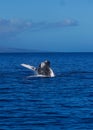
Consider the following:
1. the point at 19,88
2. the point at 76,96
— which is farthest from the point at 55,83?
the point at 76,96

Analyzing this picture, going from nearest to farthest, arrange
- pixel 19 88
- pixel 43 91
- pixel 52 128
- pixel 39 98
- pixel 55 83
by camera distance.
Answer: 1. pixel 52 128
2. pixel 39 98
3. pixel 43 91
4. pixel 19 88
5. pixel 55 83

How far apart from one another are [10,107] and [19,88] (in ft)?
45.2

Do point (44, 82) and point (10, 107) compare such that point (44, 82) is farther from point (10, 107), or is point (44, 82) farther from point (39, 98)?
point (10, 107)

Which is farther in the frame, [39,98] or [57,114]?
[39,98]

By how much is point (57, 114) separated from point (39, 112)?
141 cm

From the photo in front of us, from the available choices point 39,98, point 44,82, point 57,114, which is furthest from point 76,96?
point 44,82

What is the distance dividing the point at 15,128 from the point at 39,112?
4.90m

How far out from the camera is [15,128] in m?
26.7

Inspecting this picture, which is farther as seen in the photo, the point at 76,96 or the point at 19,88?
the point at 19,88

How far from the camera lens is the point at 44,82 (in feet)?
173

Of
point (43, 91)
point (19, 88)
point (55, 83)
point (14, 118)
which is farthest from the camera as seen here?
point (55, 83)

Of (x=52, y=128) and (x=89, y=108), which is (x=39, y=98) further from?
(x=52, y=128)

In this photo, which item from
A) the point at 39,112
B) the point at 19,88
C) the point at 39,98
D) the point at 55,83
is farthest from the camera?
the point at 55,83

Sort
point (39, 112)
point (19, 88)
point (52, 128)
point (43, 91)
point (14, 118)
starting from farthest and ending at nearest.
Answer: point (19, 88), point (43, 91), point (39, 112), point (14, 118), point (52, 128)
